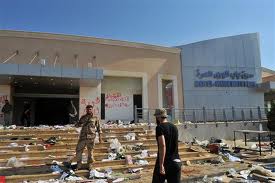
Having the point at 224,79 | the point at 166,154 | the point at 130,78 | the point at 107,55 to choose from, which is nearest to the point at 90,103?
the point at 107,55

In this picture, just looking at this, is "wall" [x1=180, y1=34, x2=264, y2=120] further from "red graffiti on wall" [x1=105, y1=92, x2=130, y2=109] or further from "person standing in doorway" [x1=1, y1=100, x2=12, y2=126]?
"person standing in doorway" [x1=1, y1=100, x2=12, y2=126]

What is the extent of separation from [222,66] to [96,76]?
13.0 metres

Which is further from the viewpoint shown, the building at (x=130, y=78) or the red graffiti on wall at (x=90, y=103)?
the red graffiti on wall at (x=90, y=103)

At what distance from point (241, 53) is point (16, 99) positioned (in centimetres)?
1951

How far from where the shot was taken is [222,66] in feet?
84.1

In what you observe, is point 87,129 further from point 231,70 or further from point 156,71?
point 231,70

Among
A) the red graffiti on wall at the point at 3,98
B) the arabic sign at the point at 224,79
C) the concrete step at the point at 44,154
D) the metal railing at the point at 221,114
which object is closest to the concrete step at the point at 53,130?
the concrete step at the point at 44,154

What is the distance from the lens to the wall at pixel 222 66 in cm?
2439

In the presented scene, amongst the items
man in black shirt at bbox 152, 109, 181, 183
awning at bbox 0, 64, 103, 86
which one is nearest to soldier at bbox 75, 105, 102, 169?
man in black shirt at bbox 152, 109, 181, 183

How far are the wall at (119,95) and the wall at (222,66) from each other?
4548 millimetres

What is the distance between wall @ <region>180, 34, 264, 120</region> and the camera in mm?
24391

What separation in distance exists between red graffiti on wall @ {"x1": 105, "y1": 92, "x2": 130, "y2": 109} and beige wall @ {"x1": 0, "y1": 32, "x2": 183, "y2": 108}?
1.83 metres

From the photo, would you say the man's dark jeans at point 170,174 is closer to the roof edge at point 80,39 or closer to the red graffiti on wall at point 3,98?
the red graffiti on wall at point 3,98

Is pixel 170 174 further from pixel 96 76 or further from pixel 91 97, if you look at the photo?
pixel 91 97
